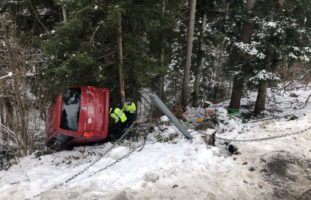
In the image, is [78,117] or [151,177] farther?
[78,117]

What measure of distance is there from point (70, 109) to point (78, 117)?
348 millimetres

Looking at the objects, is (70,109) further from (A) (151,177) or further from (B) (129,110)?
(A) (151,177)

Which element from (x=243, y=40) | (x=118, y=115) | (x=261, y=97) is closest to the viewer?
(x=118, y=115)

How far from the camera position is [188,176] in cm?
609

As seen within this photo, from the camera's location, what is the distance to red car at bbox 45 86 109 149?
866 centimetres


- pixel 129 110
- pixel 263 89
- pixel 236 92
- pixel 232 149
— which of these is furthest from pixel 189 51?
pixel 232 149

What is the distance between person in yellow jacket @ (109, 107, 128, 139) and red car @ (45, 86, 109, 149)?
281mm

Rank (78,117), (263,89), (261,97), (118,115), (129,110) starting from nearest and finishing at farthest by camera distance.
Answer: (78,117)
(118,115)
(129,110)
(263,89)
(261,97)

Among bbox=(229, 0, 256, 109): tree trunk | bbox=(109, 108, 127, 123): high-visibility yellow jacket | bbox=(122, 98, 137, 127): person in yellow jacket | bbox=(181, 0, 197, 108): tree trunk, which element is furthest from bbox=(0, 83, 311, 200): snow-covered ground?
bbox=(181, 0, 197, 108): tree trunk

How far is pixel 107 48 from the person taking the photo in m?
10.8

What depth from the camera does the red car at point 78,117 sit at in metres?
8.66

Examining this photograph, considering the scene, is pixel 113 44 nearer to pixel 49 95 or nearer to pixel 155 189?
pixel 49 95

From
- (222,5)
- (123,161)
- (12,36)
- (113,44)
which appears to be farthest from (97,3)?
(222,5)

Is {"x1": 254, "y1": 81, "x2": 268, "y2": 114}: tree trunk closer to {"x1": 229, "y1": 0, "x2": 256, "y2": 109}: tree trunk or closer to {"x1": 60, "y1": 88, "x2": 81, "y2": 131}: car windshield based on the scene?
{"x1": 229, "y1": 0, "x2": 256, "y2": 109}: tree trunk
